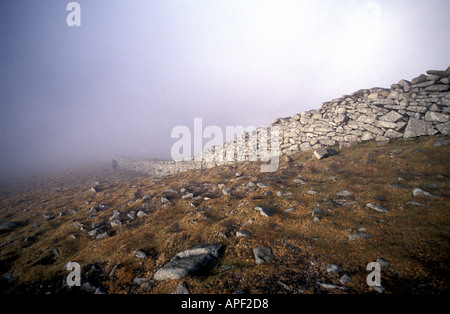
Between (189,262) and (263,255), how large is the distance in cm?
208

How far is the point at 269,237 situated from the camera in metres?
5.37

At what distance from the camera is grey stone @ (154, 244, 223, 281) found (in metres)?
4.37

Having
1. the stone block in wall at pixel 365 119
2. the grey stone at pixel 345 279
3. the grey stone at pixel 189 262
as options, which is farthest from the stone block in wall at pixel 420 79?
the grey stone at pixel 189 262

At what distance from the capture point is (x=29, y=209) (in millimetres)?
13297

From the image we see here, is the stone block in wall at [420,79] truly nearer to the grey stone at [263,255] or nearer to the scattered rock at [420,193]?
the scattered rock at [420,193]

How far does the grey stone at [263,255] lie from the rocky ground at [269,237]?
29mm

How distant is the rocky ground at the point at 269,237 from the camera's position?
3.80 m

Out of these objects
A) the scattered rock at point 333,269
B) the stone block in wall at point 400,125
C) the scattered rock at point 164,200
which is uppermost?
the stone block in wall at point 400,125

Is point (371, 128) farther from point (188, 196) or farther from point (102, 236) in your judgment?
point (102, 236)

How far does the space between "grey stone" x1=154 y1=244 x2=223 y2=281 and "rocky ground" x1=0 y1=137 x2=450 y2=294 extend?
0.10 feet

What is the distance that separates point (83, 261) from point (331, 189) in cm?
1055
